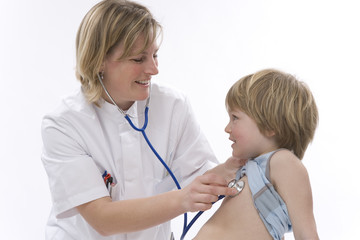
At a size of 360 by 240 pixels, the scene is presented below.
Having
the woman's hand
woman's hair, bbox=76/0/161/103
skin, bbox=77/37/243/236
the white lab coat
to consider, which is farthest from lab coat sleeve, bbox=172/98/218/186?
the woman's hand

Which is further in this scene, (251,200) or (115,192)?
(115,192)

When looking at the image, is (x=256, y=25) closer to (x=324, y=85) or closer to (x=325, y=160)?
(x=324, y=85)

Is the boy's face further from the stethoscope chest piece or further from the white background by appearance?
the white background

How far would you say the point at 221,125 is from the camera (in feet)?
10.6

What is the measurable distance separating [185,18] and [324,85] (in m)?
0.88

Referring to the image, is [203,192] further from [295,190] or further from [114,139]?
[114,139]

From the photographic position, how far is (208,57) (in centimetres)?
327

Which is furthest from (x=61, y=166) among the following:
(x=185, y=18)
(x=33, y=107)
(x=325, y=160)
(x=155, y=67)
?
(x=325, y=160)

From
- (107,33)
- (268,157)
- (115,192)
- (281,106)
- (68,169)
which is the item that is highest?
(107,33)

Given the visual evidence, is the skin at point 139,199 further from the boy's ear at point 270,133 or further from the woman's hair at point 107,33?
the boy's ear at point 270,133

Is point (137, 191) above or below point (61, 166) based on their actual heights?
below

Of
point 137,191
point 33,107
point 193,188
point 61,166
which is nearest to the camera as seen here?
point 193,188

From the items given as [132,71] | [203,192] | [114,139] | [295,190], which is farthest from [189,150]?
[295,190]

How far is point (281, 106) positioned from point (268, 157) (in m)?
0.15
